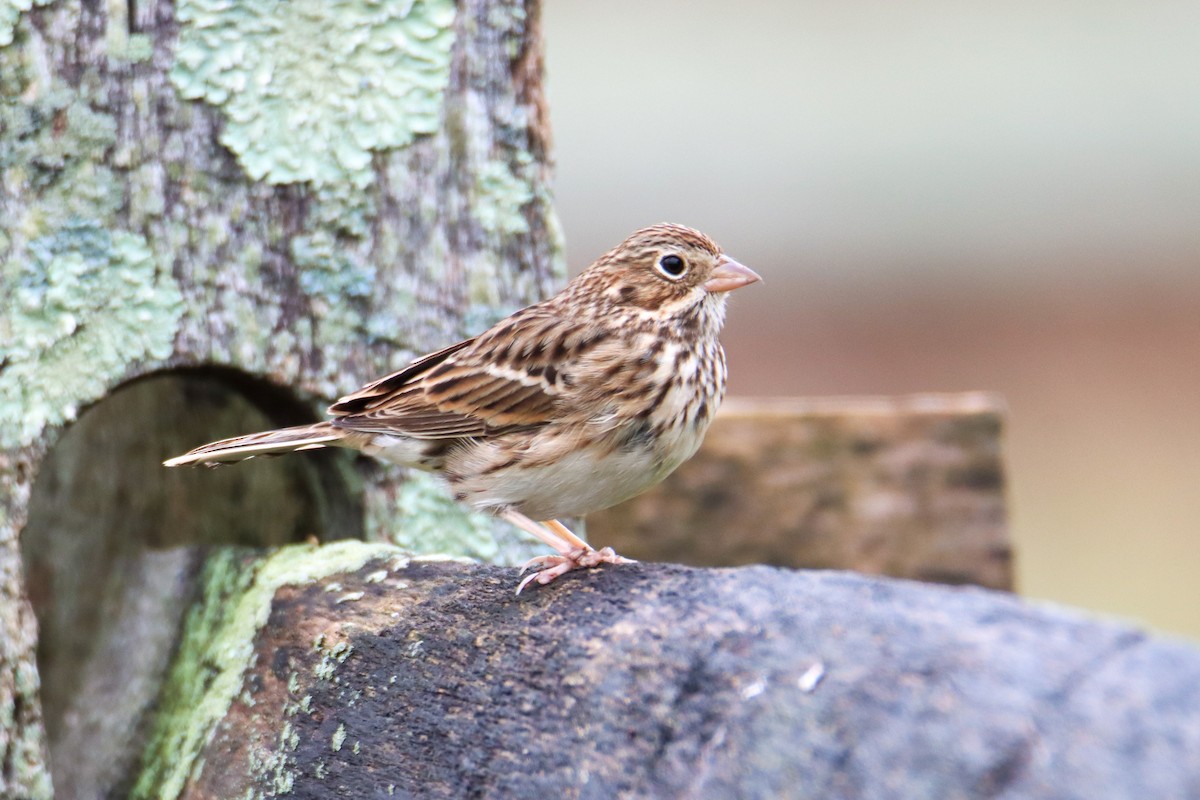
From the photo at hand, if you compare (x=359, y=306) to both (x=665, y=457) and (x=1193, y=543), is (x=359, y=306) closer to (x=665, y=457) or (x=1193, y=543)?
(x=665, y=457)

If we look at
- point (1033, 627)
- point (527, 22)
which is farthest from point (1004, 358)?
point (1033, 627)

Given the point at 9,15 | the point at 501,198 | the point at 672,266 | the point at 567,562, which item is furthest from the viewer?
the point at 501,198

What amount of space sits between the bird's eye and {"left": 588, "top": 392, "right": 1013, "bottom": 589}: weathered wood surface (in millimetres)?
633

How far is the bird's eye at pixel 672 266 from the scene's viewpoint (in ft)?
12.5

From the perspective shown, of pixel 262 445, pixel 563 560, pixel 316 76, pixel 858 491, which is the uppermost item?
pixel 316 76

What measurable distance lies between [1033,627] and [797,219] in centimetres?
687

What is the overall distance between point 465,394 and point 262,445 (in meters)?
0.51

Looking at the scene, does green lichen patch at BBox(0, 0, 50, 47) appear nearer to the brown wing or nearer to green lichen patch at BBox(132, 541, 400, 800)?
the brown wing

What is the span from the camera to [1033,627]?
1.88 meters

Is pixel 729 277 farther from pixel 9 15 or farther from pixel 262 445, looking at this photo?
pixel 9 15

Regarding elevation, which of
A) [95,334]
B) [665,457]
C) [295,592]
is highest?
[95,334]

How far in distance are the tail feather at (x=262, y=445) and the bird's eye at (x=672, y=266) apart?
0.94m

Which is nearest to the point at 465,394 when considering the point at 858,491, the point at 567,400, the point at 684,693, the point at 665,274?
the point at 567,400

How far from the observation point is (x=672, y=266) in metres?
3.84
